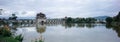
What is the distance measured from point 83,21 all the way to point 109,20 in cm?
2444

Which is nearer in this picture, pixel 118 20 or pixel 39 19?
pixel 118 20

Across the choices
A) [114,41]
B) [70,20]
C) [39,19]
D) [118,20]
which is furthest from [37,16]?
[114,41]

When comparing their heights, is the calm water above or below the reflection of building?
above

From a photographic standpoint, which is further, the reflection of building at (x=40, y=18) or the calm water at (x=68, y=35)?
the reflection of building at (x=40, y=18)

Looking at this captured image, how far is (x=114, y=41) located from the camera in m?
20.5

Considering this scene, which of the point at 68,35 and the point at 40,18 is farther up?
the point at 68,35

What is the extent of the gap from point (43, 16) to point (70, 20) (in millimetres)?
18467

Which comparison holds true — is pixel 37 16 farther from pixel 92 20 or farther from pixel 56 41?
pixel 56 41

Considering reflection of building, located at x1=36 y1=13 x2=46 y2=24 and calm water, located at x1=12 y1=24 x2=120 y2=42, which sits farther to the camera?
reflection of building, located at x1=36 y1=13 x2=46 y2=24

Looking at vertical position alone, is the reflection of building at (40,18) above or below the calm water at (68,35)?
below

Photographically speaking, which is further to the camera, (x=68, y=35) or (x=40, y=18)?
(x=40, y=18)

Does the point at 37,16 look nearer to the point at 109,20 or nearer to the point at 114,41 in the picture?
the point at 109,20

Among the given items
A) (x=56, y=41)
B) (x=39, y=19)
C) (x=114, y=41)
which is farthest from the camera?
(x=39, y=19)

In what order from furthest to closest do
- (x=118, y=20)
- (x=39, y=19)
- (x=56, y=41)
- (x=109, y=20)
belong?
(x=39, y=19) → (x=109, y=20) → (x=118, y=20) → (x=56, y=41)
